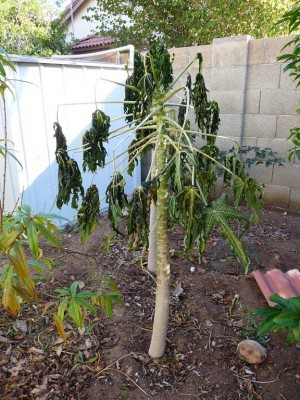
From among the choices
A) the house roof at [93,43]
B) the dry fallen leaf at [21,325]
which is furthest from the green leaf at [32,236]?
the house roof at [93,43]

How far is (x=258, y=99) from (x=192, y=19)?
8.50 feet

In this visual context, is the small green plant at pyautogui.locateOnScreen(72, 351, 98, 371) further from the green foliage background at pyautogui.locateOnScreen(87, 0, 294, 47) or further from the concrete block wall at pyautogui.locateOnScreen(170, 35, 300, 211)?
the green foliage background at pyautogui.locateOnScreen(87, 0, 294, 47)

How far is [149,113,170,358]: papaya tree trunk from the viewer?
1.27 m

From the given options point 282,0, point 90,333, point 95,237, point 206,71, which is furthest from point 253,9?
point 90,333

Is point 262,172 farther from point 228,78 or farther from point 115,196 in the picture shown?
point 115,196

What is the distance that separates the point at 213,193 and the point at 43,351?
240 centimetres

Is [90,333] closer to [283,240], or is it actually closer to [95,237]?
[95,237]

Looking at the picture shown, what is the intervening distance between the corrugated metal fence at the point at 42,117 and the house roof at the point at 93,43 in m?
5.54

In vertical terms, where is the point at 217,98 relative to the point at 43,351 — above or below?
above

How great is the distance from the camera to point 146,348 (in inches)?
64.5

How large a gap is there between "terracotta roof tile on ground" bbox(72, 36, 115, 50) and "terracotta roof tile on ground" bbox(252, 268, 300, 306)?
7291mm

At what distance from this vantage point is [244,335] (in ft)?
5.58

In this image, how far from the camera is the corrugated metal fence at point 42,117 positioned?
244 centimetres

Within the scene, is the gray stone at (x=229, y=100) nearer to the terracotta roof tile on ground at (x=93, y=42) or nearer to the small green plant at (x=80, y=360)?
the small green plant at (x=80, y=360)
